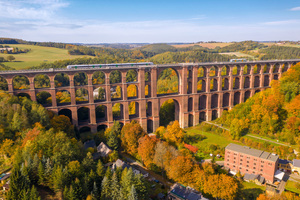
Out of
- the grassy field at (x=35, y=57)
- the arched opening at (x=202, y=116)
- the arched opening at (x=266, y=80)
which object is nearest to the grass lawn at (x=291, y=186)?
the arched opening at (x=202, y=116)

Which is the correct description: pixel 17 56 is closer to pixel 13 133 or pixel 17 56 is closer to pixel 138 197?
pixel 13 133

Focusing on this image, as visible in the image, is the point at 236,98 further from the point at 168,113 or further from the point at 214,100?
the point at 168,113

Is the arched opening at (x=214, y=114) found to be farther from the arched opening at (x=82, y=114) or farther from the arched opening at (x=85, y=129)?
the arched opening at (x=82, y=114)

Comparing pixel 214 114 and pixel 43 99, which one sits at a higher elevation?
pixel 43 99

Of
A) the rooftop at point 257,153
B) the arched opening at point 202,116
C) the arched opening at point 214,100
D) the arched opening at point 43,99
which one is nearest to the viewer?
the rooftop at point 257,153

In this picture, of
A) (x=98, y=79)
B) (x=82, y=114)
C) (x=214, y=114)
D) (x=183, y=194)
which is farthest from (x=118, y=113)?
(x=98, y=79)

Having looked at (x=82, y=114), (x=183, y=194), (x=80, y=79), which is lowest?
(x=183, y=194)
